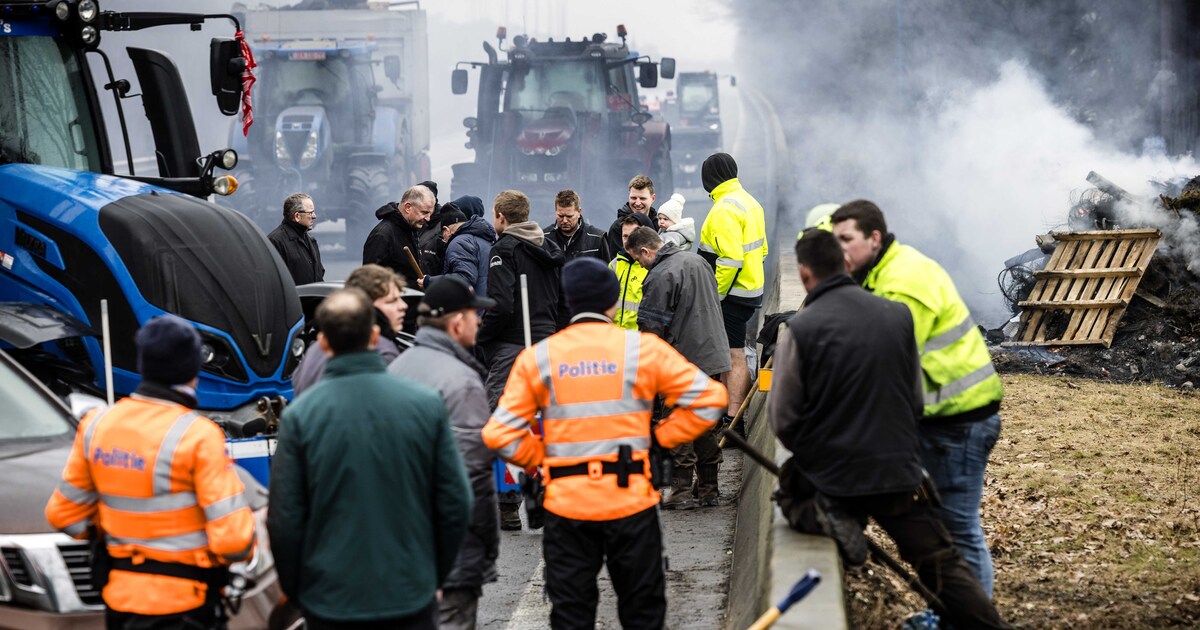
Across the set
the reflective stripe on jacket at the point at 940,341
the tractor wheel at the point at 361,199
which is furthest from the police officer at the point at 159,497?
the tractor wheel at the point at 361,199

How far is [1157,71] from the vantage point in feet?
75.9

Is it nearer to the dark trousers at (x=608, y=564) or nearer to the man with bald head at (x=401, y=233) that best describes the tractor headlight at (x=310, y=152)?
the man with bald head at (x=401, y=233)

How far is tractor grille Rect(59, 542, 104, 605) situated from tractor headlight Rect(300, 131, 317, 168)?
19396 millimetres

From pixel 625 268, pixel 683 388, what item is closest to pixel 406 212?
pixel 625 268

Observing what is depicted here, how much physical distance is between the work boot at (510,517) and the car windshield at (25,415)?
2.97 metres

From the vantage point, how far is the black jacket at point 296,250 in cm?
1035

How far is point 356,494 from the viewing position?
4215mm

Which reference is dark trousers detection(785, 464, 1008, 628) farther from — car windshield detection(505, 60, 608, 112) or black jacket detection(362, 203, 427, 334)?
car windshield detection(505, 60, 608, 112)

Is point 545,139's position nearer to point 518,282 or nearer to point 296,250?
point 296,250

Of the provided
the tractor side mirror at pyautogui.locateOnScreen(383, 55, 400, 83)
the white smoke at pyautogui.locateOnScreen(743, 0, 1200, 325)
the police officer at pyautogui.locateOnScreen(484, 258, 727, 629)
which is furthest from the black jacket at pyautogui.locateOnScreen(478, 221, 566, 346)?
the tractor side mirror at pyautogui.locateOnScreen(383, 55, 400, 83)

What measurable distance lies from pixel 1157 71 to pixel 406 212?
17.2 m

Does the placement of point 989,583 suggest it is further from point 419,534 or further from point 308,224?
point 308,224

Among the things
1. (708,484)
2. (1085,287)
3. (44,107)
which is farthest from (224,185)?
(1085,287)

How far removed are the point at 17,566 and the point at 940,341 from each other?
3739 millimetres
